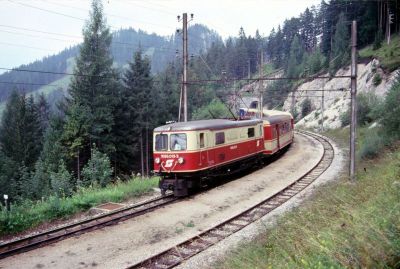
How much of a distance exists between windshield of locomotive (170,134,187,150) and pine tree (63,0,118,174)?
1851cm

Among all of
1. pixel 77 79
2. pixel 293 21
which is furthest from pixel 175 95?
pixel 293 21

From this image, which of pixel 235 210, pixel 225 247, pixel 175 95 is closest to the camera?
pixel 225 247

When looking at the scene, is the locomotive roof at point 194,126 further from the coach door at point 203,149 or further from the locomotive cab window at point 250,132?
the locomotive cab window at point 250,132

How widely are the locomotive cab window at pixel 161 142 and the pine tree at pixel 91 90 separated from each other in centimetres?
1780

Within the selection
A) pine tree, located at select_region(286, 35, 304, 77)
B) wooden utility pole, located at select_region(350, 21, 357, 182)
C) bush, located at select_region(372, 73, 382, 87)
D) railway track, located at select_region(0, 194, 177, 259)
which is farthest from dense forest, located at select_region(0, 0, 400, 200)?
pine tree, located at select_region(286, 35, 304, 77)

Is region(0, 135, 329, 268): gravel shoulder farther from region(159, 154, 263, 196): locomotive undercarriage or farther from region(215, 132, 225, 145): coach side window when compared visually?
region(215, 132, 225, 145): coach side window

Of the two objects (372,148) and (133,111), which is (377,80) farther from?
(133,111)

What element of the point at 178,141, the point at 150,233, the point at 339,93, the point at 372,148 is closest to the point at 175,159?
the point at 178,141

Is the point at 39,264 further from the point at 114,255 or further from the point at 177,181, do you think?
the point at 177,181

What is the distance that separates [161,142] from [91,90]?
64.9 feet

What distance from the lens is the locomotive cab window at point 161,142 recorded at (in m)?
16.4

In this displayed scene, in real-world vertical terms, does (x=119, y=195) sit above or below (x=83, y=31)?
below

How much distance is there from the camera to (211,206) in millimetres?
14641

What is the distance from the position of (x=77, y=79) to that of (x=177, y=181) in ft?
70.0
